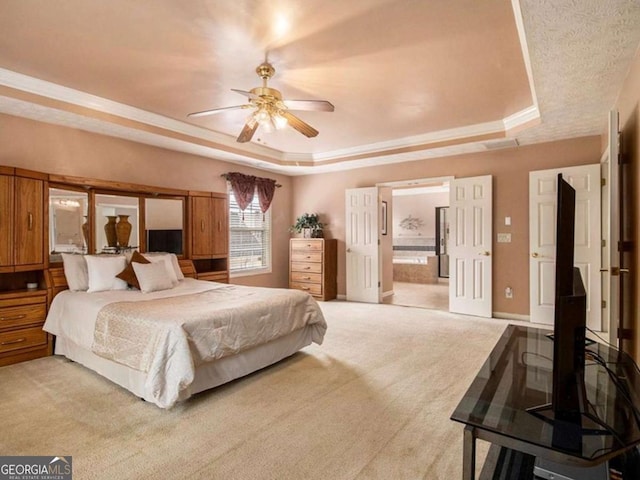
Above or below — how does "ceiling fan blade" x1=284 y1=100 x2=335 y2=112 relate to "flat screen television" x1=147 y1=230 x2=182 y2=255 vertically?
above

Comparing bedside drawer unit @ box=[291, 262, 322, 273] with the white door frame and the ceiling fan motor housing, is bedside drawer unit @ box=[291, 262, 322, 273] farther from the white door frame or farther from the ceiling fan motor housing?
the white door frame

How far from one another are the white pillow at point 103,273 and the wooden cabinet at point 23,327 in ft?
1.45

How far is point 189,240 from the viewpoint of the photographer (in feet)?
15.9

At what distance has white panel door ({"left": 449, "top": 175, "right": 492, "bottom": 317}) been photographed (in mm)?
5035

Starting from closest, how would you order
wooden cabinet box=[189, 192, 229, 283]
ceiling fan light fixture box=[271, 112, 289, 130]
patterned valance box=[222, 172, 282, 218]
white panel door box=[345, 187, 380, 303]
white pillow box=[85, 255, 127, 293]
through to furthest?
ceiling fan light fixture box=[271, 112, 289, 130] → white pillow box=[85, 255, 127, 293] → wooden cabinet box=[189, 192, 229, 283] → patterned valance box=[222, 172, 282, 218] → white panel door box=[345, 187, 380, 303]

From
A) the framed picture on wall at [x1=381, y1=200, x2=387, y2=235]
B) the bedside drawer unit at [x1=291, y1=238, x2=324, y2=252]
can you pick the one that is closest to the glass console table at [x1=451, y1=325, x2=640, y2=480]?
the bedside drawer unit at [x1=291, y1=238, x2=324, y2=252]

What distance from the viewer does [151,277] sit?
143 inches

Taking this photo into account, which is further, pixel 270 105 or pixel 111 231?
pixel 111 231

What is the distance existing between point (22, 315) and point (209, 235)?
7.53 ft

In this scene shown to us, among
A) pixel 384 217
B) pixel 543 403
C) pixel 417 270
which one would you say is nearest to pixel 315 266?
pixel 384 217

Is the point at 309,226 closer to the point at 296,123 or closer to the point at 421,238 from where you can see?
the point at 296,123

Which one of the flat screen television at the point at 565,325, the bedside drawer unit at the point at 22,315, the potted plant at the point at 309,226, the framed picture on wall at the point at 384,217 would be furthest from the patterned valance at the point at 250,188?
the flat screen television at the point at 565,325

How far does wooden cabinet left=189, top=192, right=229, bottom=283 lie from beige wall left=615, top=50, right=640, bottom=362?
4585 millimetres

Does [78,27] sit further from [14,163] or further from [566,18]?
[566,18]
